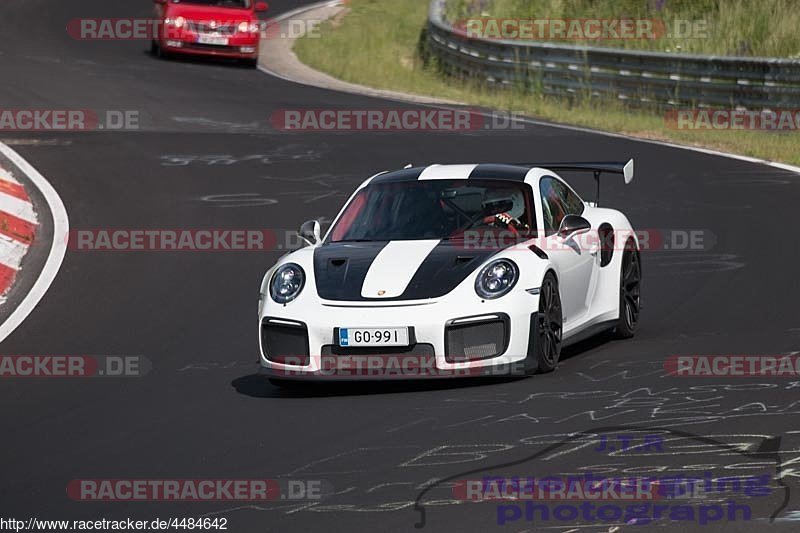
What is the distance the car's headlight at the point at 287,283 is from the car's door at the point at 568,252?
1521mm

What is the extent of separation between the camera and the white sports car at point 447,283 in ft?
28.3

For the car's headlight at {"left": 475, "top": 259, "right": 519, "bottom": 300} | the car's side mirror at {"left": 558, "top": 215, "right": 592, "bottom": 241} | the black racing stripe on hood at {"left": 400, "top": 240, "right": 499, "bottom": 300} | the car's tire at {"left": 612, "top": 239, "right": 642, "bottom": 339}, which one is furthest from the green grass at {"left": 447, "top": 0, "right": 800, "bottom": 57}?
the car's headlight at {"left": 475, "top": 259, "right": 519, "bottom": 300}

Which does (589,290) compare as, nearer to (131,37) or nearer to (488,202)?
(488,202)

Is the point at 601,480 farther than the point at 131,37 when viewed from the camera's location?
No

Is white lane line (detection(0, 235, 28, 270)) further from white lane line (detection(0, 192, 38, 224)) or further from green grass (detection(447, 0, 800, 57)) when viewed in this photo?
green grass (detection(447, 0, 800, 57))

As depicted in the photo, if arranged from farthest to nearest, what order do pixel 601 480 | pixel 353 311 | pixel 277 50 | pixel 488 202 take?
pixel 277 50, pixel 488 202, pixel 353 311, pixel 601 480

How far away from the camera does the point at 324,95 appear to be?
2403cm

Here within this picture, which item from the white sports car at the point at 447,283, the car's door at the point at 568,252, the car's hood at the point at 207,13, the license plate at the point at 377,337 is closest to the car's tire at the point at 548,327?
the white sports car at the point at 447,283

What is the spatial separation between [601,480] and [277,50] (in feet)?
83.0

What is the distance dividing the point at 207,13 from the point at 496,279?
19644 mm

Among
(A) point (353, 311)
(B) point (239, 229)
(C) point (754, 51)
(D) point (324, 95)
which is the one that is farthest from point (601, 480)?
(C) point (754, 51)

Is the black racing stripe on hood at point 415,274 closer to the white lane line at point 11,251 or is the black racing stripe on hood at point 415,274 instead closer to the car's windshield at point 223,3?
the white lane line at point 11,251

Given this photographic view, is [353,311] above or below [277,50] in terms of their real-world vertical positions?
above

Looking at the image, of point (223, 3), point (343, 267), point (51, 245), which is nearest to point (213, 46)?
point (223, 3)
